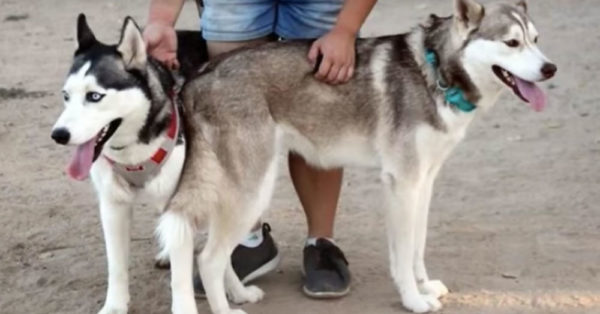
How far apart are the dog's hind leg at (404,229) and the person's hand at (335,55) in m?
0.40

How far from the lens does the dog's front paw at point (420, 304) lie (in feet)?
13.4

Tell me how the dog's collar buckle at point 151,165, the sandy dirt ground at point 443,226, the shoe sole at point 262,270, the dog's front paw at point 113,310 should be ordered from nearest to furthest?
1. the dog's collar buckle at point 151,165
2. the dog's front paw at point 113,310
3. the sandy dirt ground at point 443,226
4. the shoe sole at point 262,270

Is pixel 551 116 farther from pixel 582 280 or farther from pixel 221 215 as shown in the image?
pixel 221 215

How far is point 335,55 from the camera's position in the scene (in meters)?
3.95

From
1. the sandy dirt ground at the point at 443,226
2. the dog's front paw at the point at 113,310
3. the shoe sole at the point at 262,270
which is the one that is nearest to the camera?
the dog's front paw at the point at 113,310

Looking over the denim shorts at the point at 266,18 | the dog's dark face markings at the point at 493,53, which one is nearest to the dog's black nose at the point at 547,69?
the dog's dark face markings at the point at 493,53

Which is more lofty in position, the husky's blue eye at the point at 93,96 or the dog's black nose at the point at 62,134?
the husky's blue eye at the point at 93,96

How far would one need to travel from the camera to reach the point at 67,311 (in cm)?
424

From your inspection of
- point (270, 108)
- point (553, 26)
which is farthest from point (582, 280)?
point (553, 26)

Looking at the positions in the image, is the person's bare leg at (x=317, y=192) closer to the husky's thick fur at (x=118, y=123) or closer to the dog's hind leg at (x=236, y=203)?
the dog's hind leg at (x=236, y=203)

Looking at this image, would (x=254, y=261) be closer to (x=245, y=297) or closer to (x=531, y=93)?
(x=245, y=297)

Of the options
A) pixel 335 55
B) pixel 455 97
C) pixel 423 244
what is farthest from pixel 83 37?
pixel 423 244

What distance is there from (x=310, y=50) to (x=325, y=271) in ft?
2.98

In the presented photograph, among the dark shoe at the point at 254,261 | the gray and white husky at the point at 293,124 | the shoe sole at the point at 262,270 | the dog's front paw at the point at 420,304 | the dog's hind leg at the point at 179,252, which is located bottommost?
the shoe sole at the point at 262,270
